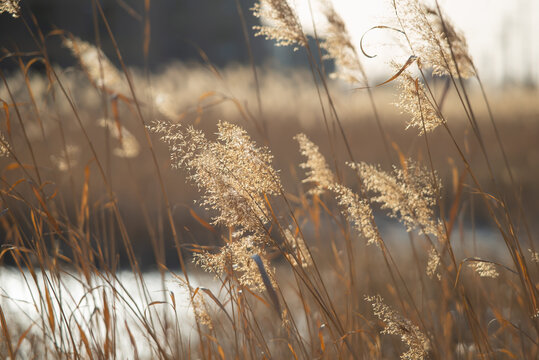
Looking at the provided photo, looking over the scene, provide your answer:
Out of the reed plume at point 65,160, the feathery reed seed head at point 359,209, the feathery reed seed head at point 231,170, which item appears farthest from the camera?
the reed plume at point 65,160

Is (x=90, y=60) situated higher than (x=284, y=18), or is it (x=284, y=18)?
(x=90, y=60)

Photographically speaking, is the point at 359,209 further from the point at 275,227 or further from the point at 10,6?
the point at 10,6

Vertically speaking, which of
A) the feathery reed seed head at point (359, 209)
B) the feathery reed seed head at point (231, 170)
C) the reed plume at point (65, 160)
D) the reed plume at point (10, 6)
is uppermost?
the reed plume at point (10, 6)

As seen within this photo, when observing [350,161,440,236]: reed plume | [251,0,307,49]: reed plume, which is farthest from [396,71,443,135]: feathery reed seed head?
[251,0,307,49]: reed plume

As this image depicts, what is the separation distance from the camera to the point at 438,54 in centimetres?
88

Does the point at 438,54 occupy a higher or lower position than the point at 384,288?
higher

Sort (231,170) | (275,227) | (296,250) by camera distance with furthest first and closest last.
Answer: (275,227)
(296,250)
(231,170)

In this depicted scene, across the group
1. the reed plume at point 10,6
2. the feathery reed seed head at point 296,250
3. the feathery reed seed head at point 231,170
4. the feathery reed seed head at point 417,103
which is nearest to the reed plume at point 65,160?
the reed plume at point 10,6

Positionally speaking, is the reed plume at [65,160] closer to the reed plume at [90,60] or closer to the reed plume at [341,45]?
the reed plume at [90,60]

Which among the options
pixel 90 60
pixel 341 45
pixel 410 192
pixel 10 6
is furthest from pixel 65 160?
pixel 410 192

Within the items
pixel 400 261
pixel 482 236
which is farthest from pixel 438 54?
pixel 482 236

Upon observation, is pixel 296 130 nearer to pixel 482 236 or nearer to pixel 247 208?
pixel 482 236

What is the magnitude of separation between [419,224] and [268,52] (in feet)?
56.6

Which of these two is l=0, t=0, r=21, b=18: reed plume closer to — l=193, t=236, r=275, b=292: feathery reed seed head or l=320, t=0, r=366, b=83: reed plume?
l=193, t=236, r=275, b=292: feathery reed seed head
